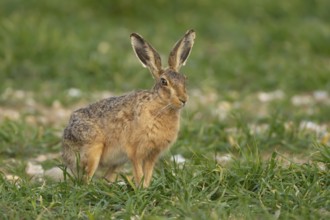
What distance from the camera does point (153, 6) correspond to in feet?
42.6

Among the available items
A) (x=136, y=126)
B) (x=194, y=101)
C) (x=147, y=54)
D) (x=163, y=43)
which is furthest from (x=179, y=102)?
(x=163, y=43)

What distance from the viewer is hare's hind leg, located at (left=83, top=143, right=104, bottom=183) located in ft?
19.6

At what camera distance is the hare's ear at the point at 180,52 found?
622 centimetres

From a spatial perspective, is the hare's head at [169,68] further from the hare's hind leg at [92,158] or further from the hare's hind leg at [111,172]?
the hare's hind leg at [111,172]

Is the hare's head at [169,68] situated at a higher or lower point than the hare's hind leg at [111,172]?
higher

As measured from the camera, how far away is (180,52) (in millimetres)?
6250

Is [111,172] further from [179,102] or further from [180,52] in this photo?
[180,52]

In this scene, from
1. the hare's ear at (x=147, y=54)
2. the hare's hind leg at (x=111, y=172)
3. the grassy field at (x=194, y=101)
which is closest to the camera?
the grassy field at (x=194, y=101)

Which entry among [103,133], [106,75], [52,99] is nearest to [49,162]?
[103,133]

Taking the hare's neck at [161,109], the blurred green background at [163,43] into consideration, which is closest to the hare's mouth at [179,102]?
the hare's neck at [161,109]

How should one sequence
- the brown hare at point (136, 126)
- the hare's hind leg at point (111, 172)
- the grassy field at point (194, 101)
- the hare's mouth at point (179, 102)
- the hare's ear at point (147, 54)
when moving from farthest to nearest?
1. the hare's hind leg at point (111, 172)
2. the hare's ear at point (147, 54)
3. the brown hare at point (136, 126)
4. the hare's mouth at point (179, 102)
5. the grassy field at point (194, 101)

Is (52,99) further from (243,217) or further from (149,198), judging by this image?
(243,217)

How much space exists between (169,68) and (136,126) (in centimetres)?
57

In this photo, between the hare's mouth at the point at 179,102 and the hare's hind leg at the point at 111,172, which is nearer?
A: the hare's mouth at the point at 179,102
